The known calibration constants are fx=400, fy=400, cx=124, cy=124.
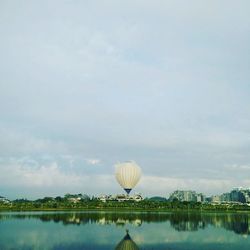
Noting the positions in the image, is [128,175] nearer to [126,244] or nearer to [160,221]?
[160,221]

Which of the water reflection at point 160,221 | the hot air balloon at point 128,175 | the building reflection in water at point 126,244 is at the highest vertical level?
the hot air balloon at point 128,175

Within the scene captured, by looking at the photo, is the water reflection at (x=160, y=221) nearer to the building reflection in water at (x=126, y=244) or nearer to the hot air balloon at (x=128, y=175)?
the building reflection in water at (x=126, y=244)

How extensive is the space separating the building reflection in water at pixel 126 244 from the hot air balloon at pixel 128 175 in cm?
8017

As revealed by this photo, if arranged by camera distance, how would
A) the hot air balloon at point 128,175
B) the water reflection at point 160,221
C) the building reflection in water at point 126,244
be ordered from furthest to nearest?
the hot air balloon at point 128,175, the water reflection at point 160,221, the building reflection in water at point 126,244

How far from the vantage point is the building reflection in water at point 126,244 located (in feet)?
98.0

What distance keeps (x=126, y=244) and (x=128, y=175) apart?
84.2 metres

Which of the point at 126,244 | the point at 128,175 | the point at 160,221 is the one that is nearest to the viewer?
the point at 126,244

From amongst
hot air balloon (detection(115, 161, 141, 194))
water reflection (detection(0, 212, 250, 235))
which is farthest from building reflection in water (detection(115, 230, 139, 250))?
hot air balloon (detection(115, 161, 141, 194))

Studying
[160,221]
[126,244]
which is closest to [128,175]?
[160,221]

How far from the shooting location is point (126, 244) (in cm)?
3192

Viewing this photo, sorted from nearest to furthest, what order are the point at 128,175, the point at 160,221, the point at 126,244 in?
the point at 126,244
the point at 160,221
the point at 128,175

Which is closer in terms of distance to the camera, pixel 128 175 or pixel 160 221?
pixel 160 221

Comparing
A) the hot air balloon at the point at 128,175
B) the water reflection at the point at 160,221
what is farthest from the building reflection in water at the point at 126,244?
the hot air balloon at the point at 128,175

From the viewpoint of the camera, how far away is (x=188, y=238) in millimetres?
36750
